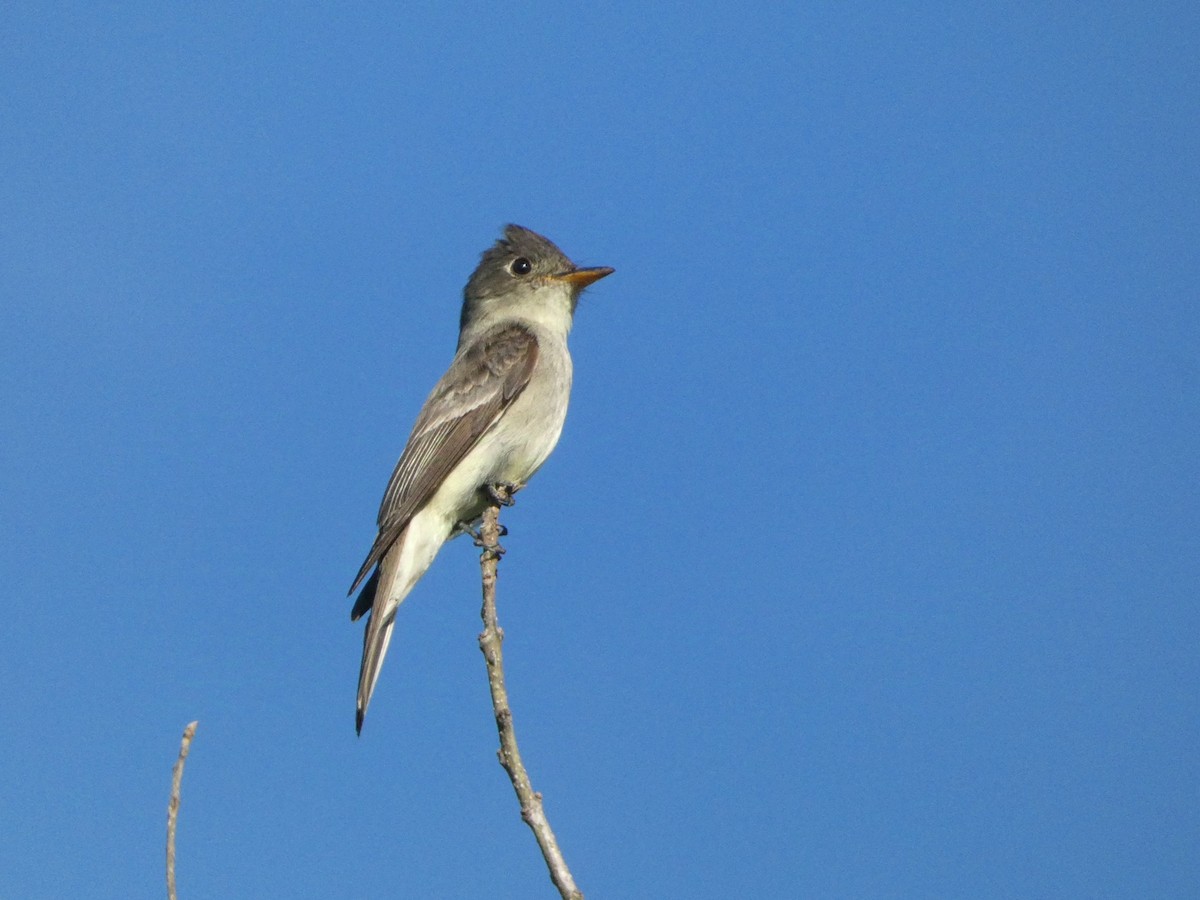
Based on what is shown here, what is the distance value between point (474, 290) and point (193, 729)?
21.0 ft

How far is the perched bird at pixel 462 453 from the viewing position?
7.36 metres

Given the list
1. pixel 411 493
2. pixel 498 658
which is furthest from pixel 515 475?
pixel 498 658

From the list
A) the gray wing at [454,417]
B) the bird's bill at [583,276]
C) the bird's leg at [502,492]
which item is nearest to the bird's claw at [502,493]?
the bird's leg at [502,492]

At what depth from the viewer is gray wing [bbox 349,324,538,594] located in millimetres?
7430

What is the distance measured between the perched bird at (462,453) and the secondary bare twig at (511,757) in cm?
249

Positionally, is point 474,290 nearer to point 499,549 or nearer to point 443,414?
point 443,414

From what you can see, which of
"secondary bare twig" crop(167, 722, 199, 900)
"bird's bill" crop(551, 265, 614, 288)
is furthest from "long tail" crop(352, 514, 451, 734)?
"secondary bare twig" crop(167, 722, 199, 900)

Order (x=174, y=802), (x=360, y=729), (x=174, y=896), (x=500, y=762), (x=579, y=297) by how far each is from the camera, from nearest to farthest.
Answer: (x=174, y=896), (x=174, y=802), (x=500, y=762), (x=360, y=729), (x=579, y=297)

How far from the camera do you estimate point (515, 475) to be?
7.61m

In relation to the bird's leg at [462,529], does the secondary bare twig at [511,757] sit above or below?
below

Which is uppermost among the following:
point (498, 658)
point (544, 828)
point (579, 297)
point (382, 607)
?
point (579, 297)

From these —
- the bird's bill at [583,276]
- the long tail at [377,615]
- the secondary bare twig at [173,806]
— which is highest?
the bird's bill at [583,276]

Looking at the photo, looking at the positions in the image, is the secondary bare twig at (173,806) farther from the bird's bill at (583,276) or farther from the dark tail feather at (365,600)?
the bird's bill at (583,276)

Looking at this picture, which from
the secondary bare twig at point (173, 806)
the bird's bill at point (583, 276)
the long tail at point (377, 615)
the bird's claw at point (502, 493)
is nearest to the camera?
the secondary bare twig at point (173, 806)
